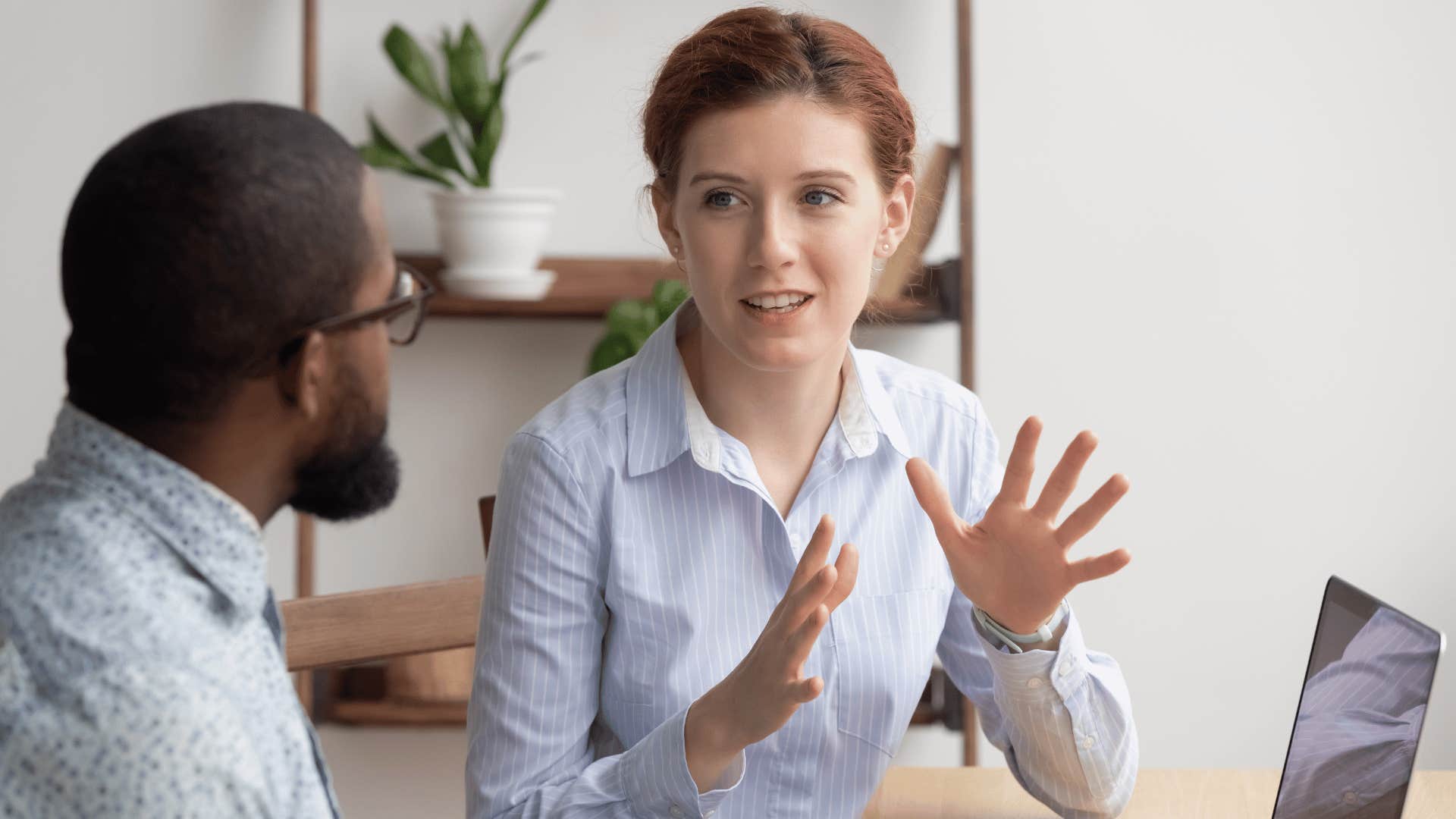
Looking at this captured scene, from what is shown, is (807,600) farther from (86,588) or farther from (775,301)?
(86,588)

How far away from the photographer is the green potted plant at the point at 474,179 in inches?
94.0

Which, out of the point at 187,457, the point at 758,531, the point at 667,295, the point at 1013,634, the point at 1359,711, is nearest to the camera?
the point at 187,457

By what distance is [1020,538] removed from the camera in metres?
1.18

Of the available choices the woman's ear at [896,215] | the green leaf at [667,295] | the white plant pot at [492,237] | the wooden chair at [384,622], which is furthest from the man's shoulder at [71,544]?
the white plant pot at [492,237]

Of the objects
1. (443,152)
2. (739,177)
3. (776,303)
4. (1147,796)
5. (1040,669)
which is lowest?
(1147,796)

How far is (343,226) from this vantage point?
828 mm

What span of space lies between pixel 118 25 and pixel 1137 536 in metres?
2.09

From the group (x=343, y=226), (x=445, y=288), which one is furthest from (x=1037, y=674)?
(x=445, y=288)

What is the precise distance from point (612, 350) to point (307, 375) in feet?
4.97

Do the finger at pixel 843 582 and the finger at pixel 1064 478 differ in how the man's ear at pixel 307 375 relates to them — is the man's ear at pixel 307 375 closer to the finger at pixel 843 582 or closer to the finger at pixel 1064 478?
the finger at pixel 843 582

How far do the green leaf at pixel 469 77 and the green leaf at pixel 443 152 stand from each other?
60mm

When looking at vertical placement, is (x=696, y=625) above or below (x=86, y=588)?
below

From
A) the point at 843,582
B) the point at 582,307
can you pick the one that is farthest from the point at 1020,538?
the point at 582,307

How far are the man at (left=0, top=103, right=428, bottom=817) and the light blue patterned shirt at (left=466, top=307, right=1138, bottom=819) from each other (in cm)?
40
